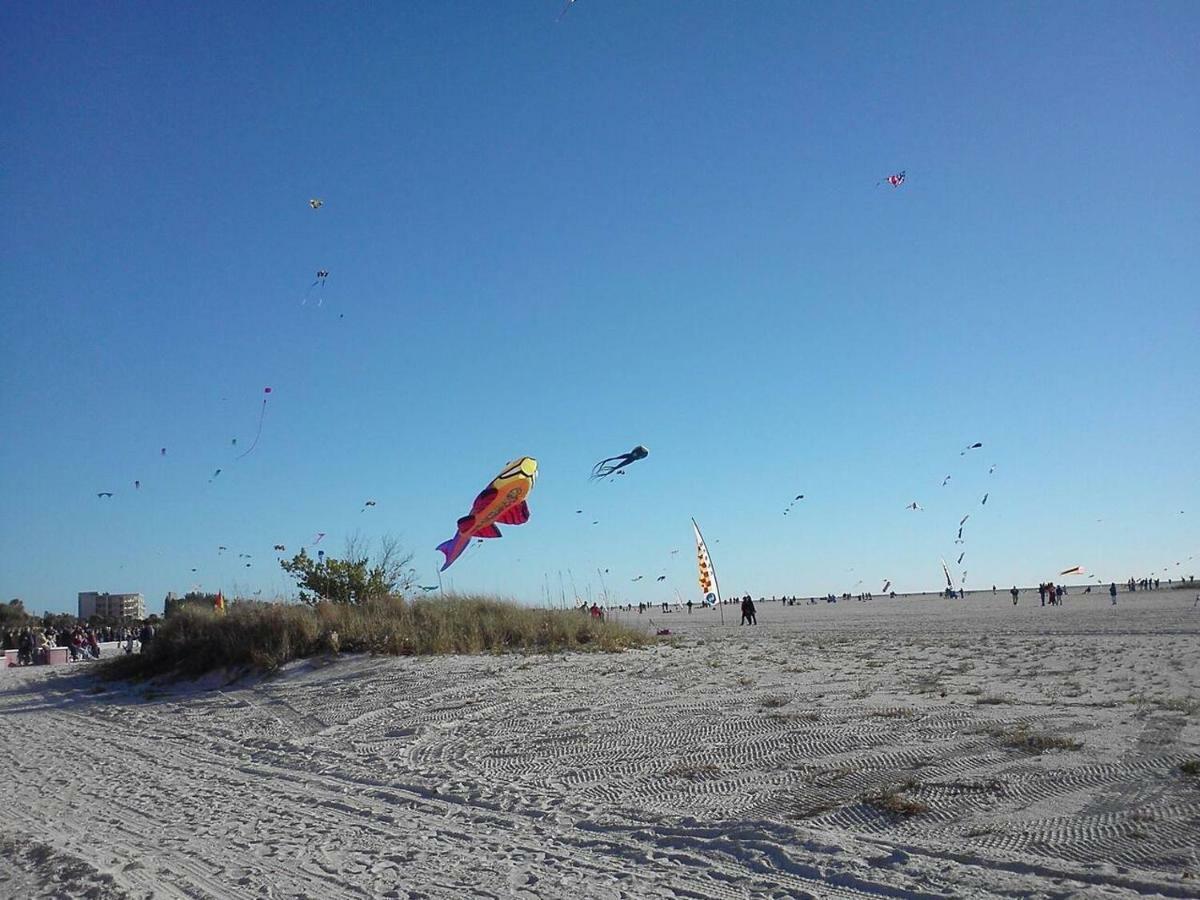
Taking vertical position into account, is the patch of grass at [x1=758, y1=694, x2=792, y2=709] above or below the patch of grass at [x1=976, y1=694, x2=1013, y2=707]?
below

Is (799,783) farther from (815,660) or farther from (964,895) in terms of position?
(815,660)

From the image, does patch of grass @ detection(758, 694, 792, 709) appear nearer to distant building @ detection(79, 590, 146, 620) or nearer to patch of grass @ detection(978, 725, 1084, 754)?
patch of grass @ detection(978, 725, 1084, 754)

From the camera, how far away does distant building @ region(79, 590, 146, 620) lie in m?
82.3

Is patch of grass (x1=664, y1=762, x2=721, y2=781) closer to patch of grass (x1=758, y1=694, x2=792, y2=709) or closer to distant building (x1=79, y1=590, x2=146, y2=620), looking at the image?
patch of grass (x1=758, y1=694, x2=792, y2=709)

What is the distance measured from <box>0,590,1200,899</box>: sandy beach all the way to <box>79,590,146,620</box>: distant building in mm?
79027

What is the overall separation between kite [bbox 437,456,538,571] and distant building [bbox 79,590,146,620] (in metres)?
69.5

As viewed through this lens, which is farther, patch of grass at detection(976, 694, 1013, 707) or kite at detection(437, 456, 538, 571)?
kite at detection(437, 456, 538, 571)

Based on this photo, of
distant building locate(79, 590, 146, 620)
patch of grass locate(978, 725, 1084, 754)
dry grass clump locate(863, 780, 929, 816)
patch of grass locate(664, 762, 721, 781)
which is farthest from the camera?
distant building locate(79, 590, 146, 620)

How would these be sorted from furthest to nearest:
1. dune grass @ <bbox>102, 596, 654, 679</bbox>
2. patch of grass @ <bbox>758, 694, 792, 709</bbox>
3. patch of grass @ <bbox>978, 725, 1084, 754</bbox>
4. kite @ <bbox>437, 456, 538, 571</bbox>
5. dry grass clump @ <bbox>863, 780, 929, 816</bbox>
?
1. kite @ <bbox>437, 456, 538, 571</bbox>
2. dune grass @ <bbox>102, 596, 654, 679</bbox>
3. patch of grass @ <bbox>758, 694, 792, 709</bbox>
4. patch of grass @ <bbox>978, 725, 1084, 754</bbox>
5. dry grass clump @ <bbox>863, 780, 929, 816</bbox>

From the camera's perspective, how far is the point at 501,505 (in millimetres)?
21656

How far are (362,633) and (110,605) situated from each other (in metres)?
86.2

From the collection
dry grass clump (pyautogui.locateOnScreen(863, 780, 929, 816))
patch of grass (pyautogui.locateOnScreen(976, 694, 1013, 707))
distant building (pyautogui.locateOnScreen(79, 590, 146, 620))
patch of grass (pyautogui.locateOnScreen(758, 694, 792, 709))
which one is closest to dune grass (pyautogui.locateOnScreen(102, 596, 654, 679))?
patch of grass (pyautogui.locateOnScreen(758, 694, 792, 709))

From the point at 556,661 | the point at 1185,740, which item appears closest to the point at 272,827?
the point at 1185,740

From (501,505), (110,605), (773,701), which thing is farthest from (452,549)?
(110,605)
